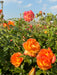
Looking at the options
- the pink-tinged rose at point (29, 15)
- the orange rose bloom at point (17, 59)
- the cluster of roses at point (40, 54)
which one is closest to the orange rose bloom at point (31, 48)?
the cluster of roses at point (40, 54)

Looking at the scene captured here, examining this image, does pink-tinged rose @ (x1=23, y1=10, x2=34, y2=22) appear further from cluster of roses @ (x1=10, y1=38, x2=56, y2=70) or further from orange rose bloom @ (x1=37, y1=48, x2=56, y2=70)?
orange rose bloom @ (x1=37, y1=48, x2=56, y2=70)

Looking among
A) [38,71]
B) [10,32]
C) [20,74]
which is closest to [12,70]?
[20,74]

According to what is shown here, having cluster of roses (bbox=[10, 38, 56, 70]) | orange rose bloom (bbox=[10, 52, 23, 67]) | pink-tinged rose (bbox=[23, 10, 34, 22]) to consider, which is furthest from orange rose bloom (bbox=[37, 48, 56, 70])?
pink-tinged rose (bbox=[23, 10, 34, 22])

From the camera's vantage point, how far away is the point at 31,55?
121 centimetres

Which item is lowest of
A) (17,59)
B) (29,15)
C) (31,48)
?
(17,59)

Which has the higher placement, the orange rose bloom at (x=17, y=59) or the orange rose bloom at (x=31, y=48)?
the orange rose bloom at (x=31, y=48)

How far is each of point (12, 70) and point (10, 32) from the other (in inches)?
19.5

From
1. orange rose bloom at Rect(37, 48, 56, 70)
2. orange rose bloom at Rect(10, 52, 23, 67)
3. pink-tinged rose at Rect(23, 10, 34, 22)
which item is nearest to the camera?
orange rose bloom at Rect(37, 48, 56, 70)

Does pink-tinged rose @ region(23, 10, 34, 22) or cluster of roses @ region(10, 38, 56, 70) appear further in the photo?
pink-tinged rose @ region(23, 10, 34, 22)

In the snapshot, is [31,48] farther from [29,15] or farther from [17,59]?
[29,15]

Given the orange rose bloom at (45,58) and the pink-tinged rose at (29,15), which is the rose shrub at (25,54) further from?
the pink-tinged rose at (29,15)

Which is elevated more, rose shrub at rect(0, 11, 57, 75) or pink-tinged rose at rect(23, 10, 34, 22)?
pink-tinged rose at rect(23, 10, 34, 22)

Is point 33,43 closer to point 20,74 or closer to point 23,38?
point 20,74

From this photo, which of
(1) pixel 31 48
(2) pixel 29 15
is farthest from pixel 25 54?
(2) pixel 29 15
